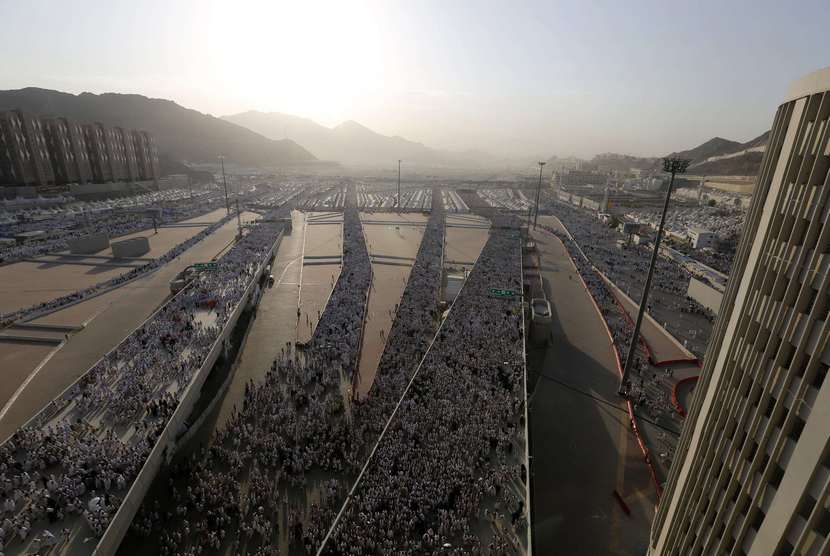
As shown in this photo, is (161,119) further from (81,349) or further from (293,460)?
(293,460)

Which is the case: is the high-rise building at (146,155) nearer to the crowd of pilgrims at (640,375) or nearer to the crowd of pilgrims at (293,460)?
the crowd of pilgrims at (293,460)

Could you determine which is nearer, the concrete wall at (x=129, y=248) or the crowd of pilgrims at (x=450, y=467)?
the crowd of pilgrims at (x=450, y=467)

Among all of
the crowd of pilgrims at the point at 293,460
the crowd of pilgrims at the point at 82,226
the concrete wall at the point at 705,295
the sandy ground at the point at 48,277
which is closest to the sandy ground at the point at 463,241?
the concrete wall at the point at 705,295

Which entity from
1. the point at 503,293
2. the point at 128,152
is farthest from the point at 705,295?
the point at 128,152

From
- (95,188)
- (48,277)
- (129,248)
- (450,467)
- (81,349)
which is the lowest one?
(48,277)

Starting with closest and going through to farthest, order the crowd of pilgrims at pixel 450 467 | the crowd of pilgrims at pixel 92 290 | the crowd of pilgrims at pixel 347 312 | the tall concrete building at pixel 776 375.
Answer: the tall concrete building at pixel 776 375, the crowd of pilgrims at pixel 450 467, the crowd of pilgrims at pixel 347 312, the crowd of pilgrims at pixel 92 290

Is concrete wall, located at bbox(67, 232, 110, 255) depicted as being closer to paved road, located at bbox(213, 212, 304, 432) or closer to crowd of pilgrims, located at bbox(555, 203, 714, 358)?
paved road, located at bbox(213, 212, 304, 432)

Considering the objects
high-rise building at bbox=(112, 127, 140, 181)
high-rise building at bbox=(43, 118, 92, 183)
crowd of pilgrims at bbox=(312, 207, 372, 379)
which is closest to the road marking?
crowd of pilgrims at bbox=(312, 207, 372, 379)
